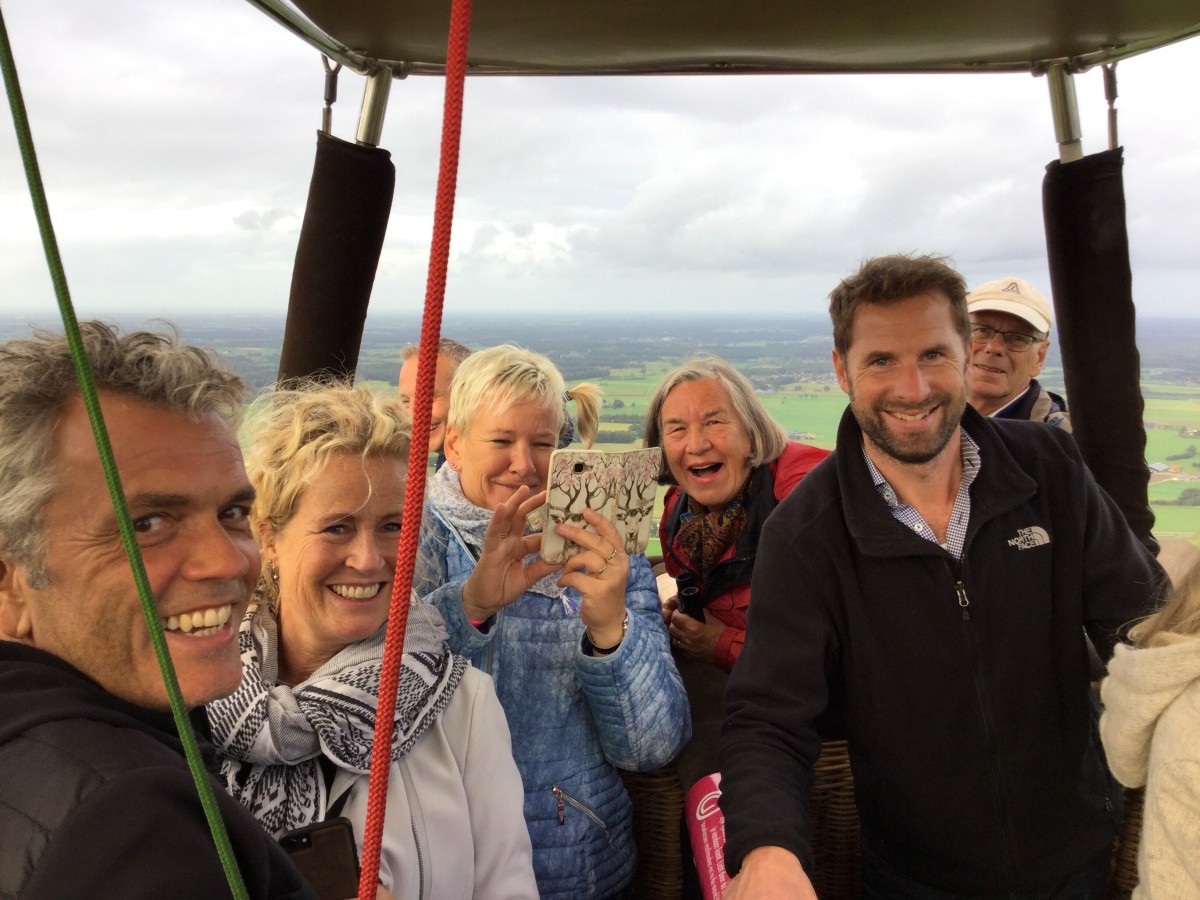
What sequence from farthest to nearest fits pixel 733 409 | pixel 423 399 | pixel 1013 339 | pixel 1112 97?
pixel 1013 339
pixel 733 409
pixel 1112 97
pixel 423 399

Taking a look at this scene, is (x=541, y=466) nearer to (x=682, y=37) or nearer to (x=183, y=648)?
(x=682, y=37)

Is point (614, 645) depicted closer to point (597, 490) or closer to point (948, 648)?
point (597, 490)

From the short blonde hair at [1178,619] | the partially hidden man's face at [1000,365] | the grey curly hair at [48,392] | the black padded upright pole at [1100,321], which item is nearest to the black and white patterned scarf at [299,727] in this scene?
the grey curly hair at [48,392]

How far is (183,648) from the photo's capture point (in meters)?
1.06

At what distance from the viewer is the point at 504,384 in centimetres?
230

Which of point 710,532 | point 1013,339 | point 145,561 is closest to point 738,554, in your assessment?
point 710,532

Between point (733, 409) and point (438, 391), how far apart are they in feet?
3.16

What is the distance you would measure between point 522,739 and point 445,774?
454mm

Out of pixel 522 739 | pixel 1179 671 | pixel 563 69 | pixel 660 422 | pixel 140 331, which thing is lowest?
pixel 522 739

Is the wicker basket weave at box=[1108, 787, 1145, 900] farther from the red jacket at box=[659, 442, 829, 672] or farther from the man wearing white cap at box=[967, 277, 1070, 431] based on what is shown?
the man wearing white cap at box=[967, 277, 1070, 431]

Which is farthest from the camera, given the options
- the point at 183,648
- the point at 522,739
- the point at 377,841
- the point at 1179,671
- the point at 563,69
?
the point at 563,69

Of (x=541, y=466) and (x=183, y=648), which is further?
(x=541, y=466)

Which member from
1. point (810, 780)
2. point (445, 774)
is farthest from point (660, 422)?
point (445, 774)

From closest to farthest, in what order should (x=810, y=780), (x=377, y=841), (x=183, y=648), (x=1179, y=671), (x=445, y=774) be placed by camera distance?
(x=377, y=841)
(x=183, y=648)
(x=1179, y=671)
(x=445, y=774)
(x=810, y=780)
